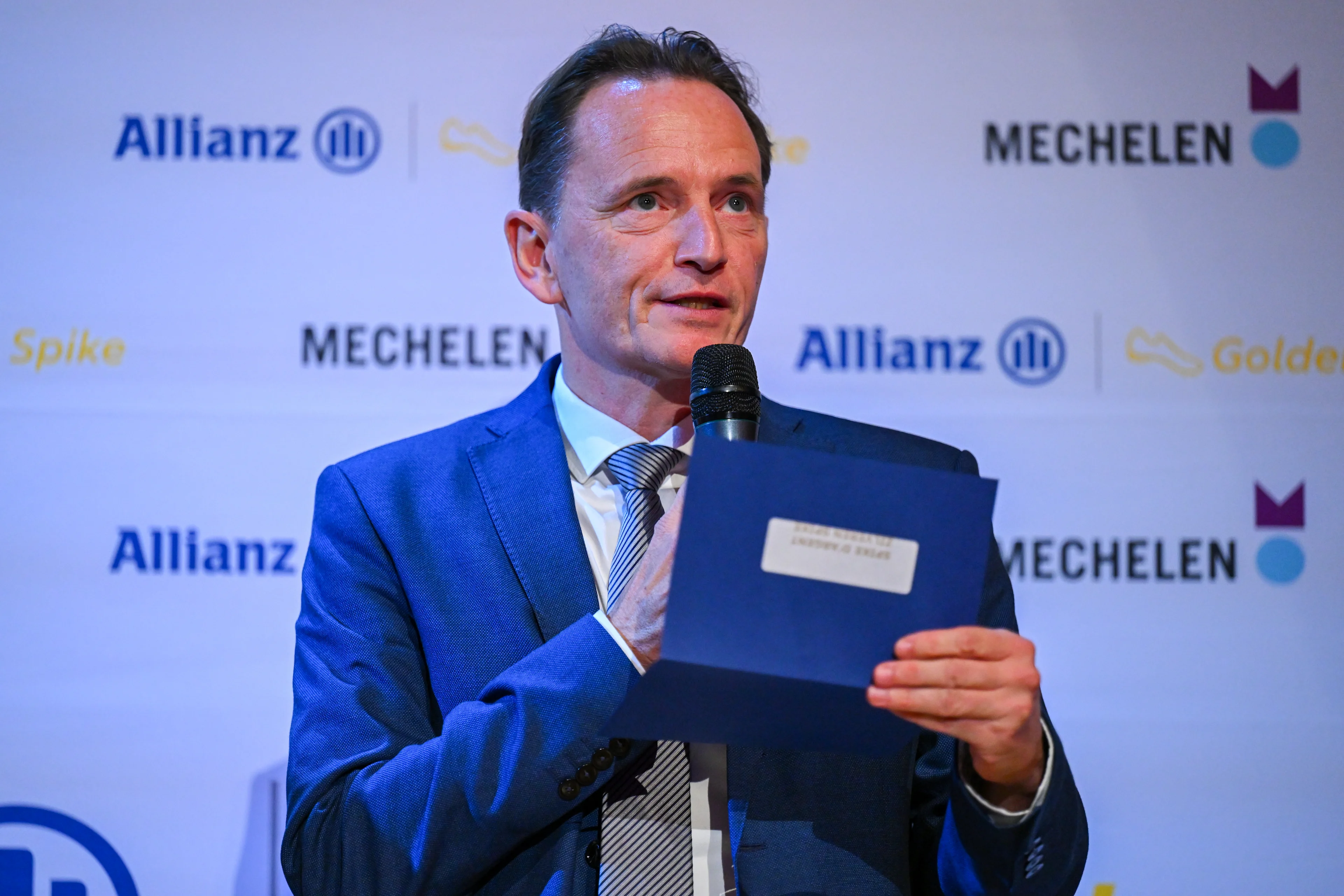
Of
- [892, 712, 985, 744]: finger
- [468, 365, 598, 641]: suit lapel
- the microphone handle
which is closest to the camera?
[892, 712, 985, 744]: finger

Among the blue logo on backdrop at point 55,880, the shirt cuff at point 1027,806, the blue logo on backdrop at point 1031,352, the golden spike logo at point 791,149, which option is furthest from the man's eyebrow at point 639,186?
the blue logo on backdrop at point 55,880

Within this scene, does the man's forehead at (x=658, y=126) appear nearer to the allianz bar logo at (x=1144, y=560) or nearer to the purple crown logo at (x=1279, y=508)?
the allianz bar logo at (x=1144, y=560)

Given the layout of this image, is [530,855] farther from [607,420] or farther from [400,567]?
[607,420]

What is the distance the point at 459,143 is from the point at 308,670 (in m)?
1.39

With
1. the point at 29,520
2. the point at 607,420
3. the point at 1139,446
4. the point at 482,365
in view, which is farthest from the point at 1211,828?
the point at 29,520

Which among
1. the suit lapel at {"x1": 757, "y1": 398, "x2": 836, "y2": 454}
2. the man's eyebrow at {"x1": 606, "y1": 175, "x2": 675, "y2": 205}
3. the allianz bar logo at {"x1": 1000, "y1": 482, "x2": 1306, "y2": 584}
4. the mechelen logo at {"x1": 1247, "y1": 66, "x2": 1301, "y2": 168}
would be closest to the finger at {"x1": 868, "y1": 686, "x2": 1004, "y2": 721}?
the suit lapel at {"x1": 757, "y1": 398, "x2": 836, "y2": 454}

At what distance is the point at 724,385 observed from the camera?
1404 millimetres

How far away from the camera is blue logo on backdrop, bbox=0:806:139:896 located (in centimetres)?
252

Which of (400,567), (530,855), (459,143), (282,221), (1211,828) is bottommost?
(1211,828)

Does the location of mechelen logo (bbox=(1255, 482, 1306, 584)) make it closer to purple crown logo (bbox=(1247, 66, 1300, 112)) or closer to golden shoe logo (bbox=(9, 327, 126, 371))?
purple crown logo (bbox=(1247, 66, 1300, 112))

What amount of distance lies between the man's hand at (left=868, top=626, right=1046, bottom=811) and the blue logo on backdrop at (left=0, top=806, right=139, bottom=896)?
199 cm

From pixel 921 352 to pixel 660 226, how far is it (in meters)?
1.07

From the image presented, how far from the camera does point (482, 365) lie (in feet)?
8.68

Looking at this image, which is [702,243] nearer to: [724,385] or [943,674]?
[724,385]
